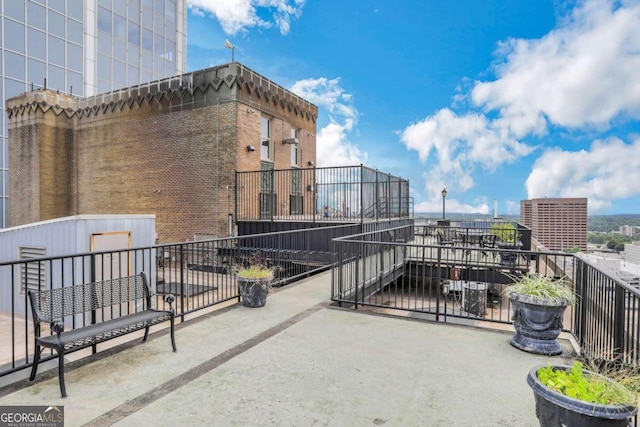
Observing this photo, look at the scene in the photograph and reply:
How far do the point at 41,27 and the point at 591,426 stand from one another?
34.8 metres

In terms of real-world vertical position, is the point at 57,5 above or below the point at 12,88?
above

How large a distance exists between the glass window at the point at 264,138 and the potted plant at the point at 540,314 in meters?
12.6

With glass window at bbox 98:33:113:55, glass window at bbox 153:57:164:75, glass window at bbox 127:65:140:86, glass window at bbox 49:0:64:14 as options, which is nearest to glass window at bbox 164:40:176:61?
glass window at bbox 153:57:164:75

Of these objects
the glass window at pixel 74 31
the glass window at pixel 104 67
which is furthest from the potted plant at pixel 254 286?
the glass window at pixel 104 67

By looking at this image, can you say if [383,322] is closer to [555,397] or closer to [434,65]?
[555,397]

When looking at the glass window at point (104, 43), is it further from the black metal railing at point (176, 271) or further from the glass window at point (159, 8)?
the black metal railing at point (176, 271)

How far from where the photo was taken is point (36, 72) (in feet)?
82.0

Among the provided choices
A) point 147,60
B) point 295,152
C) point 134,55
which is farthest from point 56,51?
point 295,152

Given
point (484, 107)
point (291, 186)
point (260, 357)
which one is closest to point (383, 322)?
point (260, 357)

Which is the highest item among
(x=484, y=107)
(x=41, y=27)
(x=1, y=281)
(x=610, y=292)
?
(x=41, y=27)

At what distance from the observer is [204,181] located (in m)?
14.0

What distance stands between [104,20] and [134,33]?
97.2 inches

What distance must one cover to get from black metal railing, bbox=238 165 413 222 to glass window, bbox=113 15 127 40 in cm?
2450

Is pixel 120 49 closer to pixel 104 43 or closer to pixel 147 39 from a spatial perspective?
pixel 104 43
